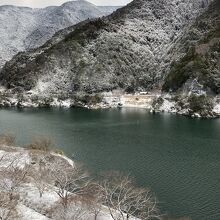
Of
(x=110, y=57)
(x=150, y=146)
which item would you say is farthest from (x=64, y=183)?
(x=110, y=57)

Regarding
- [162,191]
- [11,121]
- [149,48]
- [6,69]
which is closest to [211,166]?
[162,191]

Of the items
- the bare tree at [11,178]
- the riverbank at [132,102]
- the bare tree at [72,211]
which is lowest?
the riverbank at [132,102]

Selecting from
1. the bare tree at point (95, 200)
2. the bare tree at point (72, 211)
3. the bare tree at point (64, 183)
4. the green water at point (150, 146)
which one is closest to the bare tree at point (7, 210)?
the bare tree at point (72, 211)

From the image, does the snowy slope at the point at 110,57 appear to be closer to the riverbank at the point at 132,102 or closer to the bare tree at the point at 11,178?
the riverbank at the point at 132,102

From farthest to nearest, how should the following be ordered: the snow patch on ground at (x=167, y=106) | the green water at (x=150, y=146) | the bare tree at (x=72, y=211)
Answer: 1. the snow patch on ground at (x=167, y=106)
2. the green water at (x=150, y=146)
3. the bare tree at (x=72, y=211)

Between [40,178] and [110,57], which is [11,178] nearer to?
[40,178]

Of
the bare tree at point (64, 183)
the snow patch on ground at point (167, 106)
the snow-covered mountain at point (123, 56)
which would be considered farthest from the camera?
the snow-covered mountain at point (123, 56)

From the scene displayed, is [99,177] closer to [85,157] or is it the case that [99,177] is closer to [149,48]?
[85,157]

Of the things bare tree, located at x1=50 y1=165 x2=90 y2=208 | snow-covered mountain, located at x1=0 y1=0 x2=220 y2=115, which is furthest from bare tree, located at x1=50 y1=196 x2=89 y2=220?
snow-covered mountain, located at x1=0 y1=0 x2=220 y2=115
